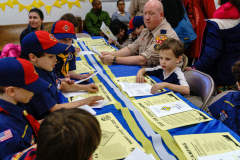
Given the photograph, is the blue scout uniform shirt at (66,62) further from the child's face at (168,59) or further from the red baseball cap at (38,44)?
the child's face at (168,59)

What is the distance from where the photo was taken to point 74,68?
2.05 metres

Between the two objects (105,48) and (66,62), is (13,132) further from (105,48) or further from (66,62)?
(105,48)

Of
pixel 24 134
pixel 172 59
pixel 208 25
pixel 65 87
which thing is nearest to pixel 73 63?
pixel 65 87

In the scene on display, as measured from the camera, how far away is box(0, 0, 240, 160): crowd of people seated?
0.58 m

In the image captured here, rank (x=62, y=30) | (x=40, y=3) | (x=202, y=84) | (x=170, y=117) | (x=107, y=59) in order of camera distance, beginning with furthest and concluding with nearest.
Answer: (x=40, y=3), (x=107, y=59), (x=62, y=30), (x=202, y=84), (x=170, y=117)

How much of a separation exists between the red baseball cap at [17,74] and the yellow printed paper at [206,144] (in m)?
0.75

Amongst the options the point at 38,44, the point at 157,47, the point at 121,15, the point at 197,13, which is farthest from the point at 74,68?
the point at 121,15

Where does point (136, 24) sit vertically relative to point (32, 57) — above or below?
above

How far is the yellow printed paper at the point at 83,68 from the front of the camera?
205cm

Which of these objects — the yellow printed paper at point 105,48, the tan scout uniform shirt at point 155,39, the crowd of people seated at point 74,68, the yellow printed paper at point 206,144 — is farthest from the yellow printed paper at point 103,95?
the yellow printed paper at point 105,48

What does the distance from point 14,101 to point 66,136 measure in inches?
21.0

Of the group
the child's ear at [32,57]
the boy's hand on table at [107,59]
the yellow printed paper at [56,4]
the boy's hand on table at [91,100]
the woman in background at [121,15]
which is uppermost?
the yellow printed paper at [56,4]

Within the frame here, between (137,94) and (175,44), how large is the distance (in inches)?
23.0

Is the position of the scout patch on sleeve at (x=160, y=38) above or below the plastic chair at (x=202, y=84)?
above
